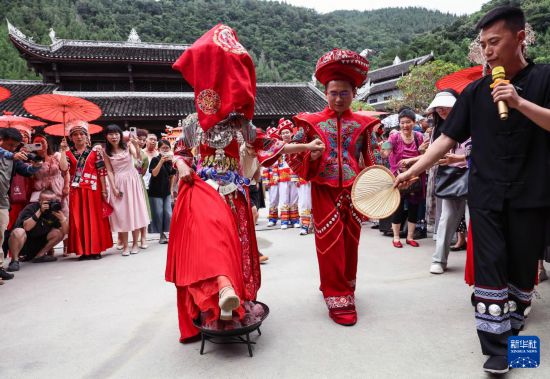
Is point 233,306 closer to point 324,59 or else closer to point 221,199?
point 221,199

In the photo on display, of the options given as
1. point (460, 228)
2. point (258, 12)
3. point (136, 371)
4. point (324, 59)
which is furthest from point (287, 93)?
point (258, 12)

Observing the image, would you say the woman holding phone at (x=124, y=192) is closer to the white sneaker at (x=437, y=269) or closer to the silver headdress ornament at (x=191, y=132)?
the silver headdress ornament at (x=191, y=132)

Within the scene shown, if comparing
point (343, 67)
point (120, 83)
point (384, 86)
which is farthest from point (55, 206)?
A: point (384, 86)

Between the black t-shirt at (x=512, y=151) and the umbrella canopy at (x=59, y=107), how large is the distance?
5.39 m

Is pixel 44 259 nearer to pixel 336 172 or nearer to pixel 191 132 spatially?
pixel 191 132

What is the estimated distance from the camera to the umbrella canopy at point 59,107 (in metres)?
5.45

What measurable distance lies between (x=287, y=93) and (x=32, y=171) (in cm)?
1680

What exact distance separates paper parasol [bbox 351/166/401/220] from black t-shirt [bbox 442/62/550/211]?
1.58 ft

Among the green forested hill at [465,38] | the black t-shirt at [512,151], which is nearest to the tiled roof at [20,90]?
the black t-shirt at [512,151]

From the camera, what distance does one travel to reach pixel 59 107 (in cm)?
563

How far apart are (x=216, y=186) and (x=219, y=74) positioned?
29.2 inches

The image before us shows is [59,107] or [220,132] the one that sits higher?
Result: [59,107]

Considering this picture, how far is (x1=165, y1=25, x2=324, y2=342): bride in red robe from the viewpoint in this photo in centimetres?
233

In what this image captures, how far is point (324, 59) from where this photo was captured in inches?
115
